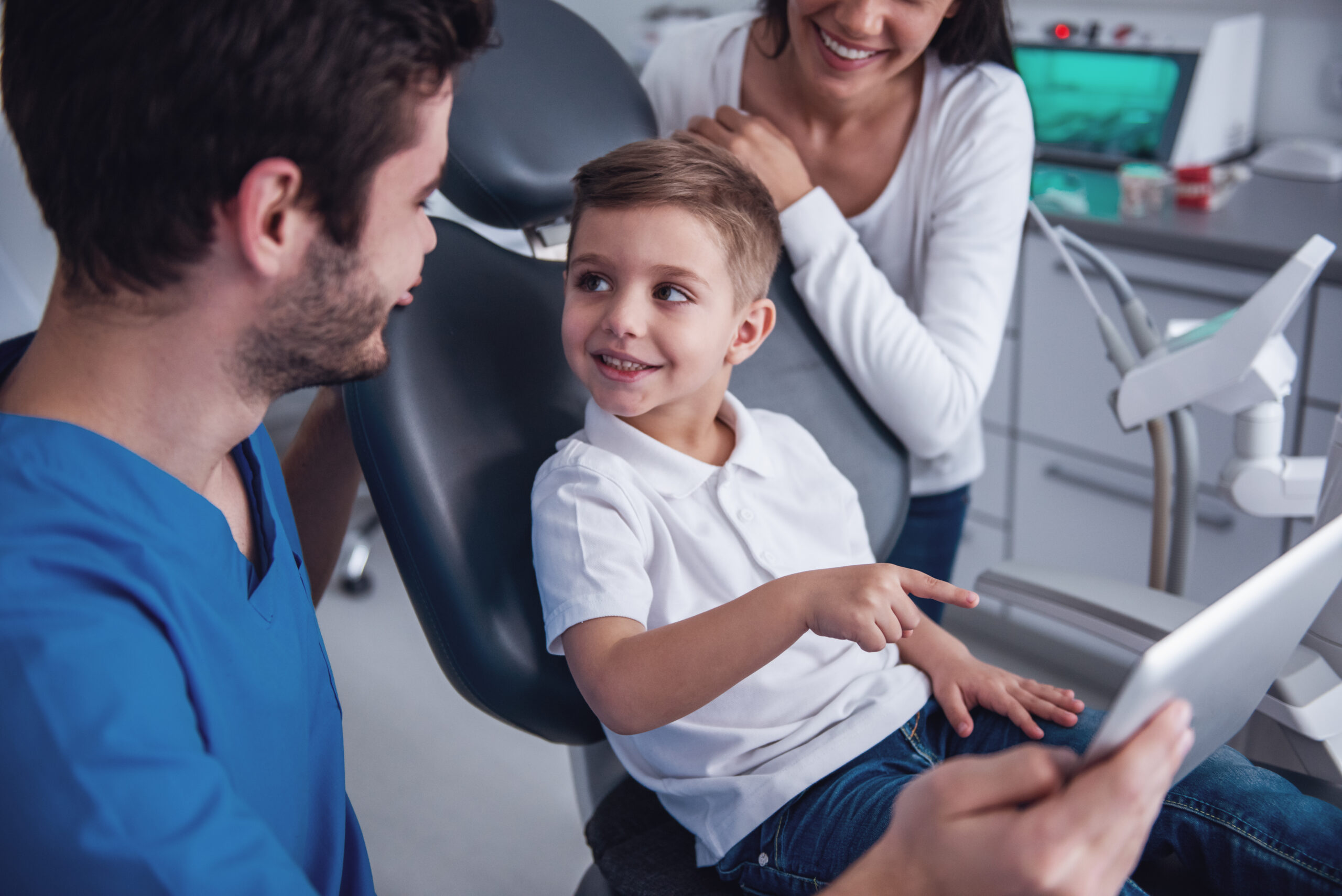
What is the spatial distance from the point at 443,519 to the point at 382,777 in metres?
1.13

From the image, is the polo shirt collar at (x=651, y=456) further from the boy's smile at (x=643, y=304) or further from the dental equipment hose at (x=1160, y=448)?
the dental equipment hose at (x=1160, y=448)

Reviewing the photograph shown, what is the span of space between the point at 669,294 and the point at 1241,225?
1.34 meters

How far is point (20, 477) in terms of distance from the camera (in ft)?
2.07

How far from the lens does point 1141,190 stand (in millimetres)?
1993

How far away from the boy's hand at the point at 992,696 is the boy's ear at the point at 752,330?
365 millimetres

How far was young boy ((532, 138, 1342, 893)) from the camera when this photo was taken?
827 mm

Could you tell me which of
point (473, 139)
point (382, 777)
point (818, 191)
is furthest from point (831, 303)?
point (382, 777)

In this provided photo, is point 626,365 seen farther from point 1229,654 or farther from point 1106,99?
point 1106,99

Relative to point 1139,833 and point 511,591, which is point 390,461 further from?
point 1139,833

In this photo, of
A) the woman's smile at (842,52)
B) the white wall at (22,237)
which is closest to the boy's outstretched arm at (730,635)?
the woman's smile at (842,52)

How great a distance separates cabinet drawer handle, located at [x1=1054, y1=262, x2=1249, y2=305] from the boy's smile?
42.6 inches

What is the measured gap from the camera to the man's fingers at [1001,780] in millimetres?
557

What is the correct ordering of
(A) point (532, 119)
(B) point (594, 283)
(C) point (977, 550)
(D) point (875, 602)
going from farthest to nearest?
(C) point (977, 550) < (A) point (532, 119) < (B) point (594, 283) < (D) point (875, 602)

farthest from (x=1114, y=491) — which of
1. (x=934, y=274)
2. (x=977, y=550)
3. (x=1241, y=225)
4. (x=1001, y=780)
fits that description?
(x=1001, y=780)
